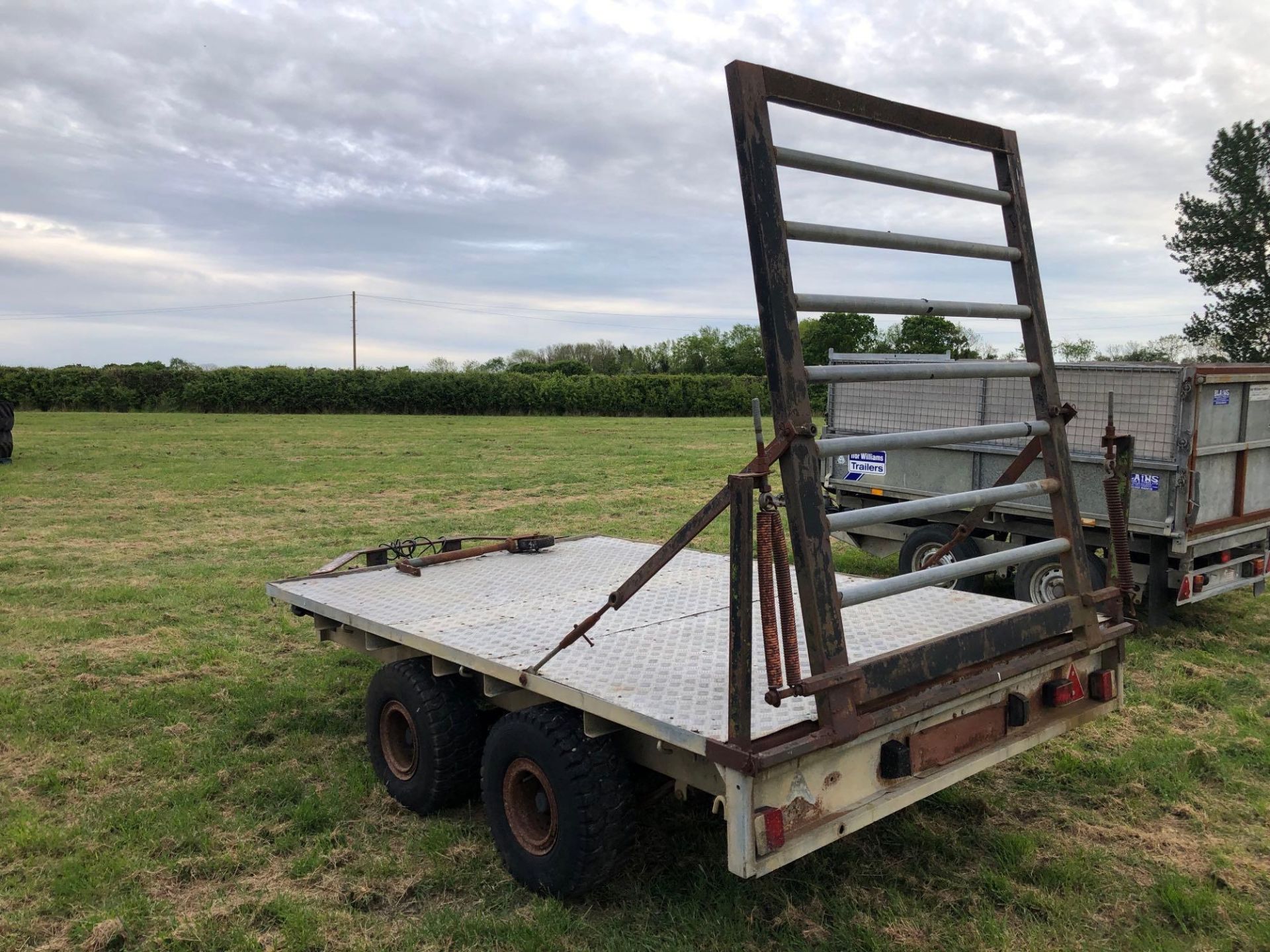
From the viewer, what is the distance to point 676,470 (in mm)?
17250

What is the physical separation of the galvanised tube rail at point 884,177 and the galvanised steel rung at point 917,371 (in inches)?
22.3

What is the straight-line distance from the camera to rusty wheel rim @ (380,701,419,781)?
157 inches

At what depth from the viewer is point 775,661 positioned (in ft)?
8.00

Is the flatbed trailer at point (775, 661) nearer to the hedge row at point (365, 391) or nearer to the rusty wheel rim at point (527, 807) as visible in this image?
the rusty wheel rim at point (527, 807)

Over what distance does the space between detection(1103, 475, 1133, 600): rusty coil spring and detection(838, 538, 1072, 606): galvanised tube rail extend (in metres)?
0.31

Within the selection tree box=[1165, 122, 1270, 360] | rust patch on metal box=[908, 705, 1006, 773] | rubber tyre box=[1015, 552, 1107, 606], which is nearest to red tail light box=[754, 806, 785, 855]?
rust patch on metal box=[908, 705, 1006, 773]

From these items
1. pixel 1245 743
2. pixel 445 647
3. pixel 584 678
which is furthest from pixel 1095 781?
pixel 445 647

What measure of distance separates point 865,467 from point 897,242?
5791mm

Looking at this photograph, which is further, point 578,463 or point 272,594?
point 578,463

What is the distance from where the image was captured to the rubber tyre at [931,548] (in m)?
7.38

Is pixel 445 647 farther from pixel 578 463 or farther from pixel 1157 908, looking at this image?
pixel 578 463

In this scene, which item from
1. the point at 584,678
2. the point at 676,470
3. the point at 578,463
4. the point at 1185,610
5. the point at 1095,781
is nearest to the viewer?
the point at 584,678

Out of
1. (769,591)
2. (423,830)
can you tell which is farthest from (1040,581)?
(769,591)

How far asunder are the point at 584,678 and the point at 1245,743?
358cm
